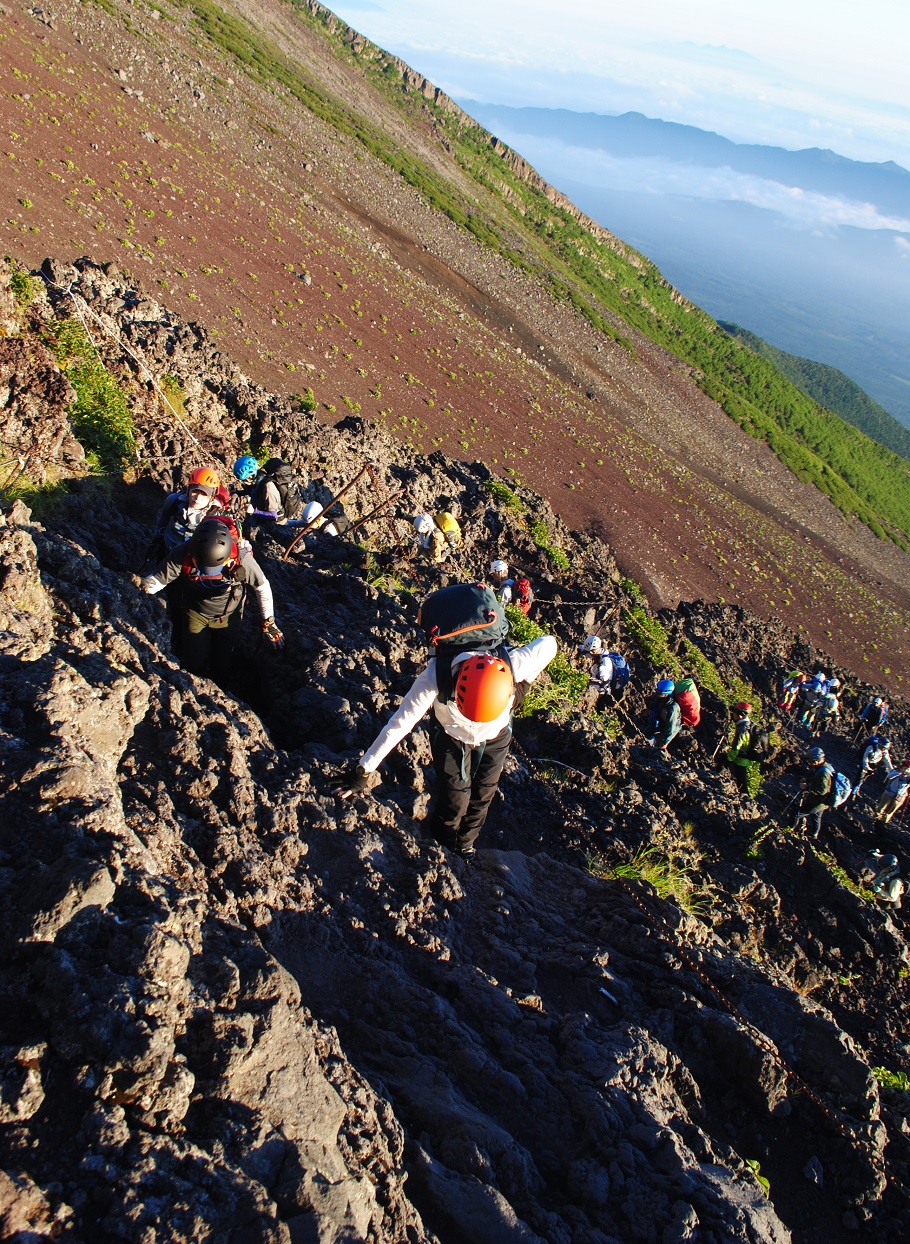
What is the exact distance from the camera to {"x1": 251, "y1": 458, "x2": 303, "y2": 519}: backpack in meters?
8.56

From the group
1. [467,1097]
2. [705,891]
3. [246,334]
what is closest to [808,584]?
[246,334]

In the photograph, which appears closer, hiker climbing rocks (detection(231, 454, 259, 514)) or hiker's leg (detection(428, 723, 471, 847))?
hiker's leg (detection(428, 723, 471, 847))

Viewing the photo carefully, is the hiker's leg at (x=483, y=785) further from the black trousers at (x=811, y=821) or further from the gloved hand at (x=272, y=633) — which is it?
the black trousers at (x=811, y=821)

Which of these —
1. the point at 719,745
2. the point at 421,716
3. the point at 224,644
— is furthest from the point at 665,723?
the point at 421,716

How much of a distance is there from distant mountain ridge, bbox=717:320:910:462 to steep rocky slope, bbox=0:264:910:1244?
88.0 m

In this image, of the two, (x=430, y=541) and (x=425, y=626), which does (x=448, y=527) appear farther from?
(x=425, y=626)

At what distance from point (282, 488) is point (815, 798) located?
8000mm

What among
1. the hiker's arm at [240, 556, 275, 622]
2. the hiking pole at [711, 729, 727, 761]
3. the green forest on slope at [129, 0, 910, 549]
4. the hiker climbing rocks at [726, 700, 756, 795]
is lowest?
the hiking pole at [711, 729, 727, 761]

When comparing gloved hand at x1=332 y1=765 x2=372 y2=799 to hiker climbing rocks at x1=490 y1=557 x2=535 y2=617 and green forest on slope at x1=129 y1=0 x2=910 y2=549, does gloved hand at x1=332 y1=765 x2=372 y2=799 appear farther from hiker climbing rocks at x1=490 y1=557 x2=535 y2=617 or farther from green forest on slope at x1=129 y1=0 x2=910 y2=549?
green forest on slope at x1=129 y1=0 x2=910 y2=549

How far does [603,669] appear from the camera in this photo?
10.7 meters

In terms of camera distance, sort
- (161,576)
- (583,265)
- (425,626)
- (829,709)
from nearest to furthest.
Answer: (425,626)
(161,576)
(829,709)
(583,265)

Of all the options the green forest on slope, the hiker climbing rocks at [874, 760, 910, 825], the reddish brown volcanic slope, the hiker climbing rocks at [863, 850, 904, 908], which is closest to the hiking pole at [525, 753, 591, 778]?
the hiker climbing rocks at [863, 850, 904, 908]

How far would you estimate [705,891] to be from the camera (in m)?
5.89

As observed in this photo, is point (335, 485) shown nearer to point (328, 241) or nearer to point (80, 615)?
point (80, 615)
